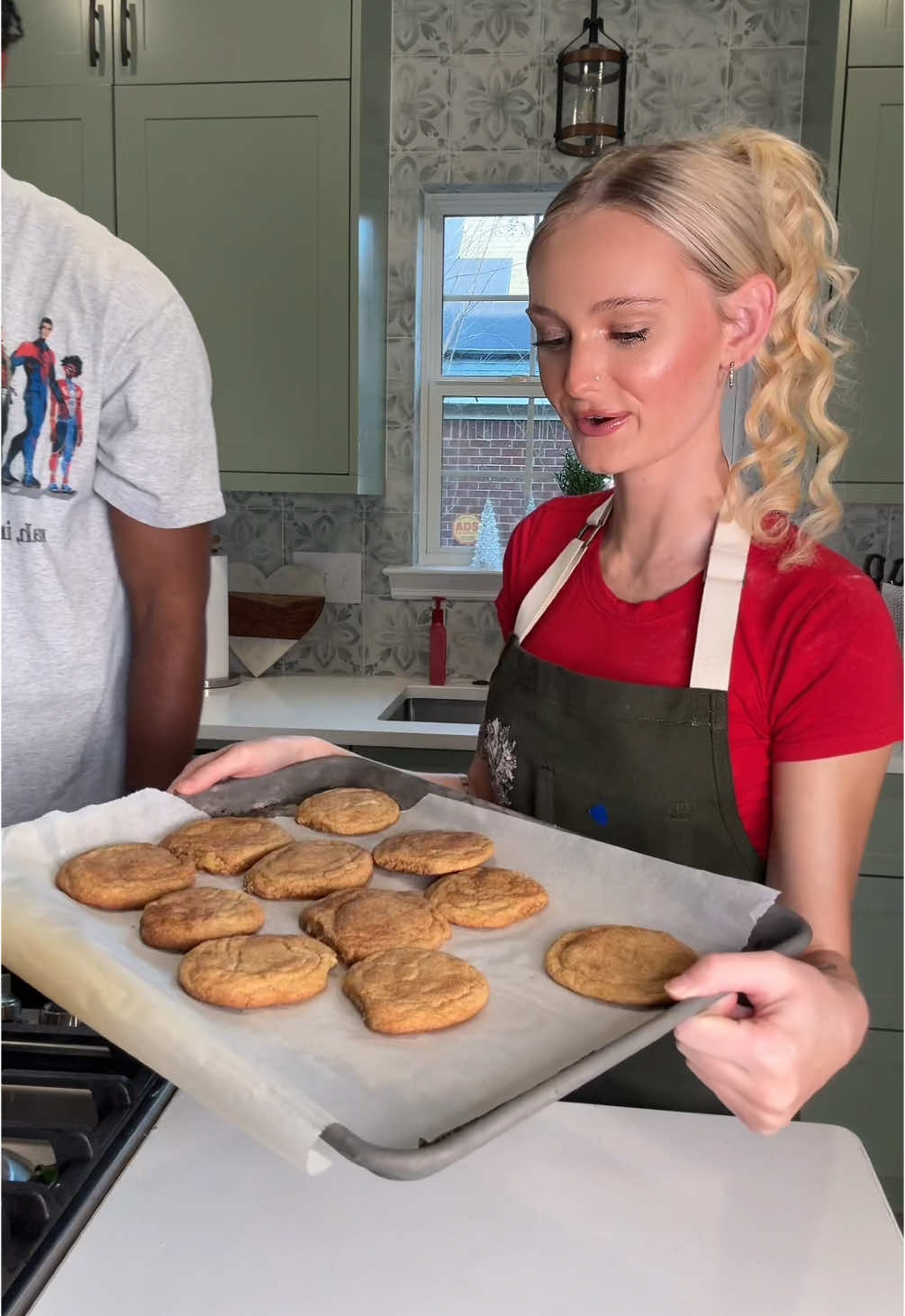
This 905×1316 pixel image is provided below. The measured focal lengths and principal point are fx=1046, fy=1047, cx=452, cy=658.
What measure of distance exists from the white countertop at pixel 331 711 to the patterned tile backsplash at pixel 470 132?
0.13 m

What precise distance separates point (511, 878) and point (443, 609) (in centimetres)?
206

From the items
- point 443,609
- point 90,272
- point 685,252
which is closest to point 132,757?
point 90,272

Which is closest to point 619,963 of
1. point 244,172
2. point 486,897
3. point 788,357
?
point 486,897

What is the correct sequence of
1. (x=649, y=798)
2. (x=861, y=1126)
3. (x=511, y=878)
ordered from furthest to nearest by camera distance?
(x=861, y=1126) < (x=649, y=798) < (x=511, y=878)

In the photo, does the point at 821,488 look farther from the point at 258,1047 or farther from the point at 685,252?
the point at 258,1047

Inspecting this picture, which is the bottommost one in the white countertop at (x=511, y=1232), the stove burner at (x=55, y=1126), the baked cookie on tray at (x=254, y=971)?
the white countertop at (x=511, y=1232)

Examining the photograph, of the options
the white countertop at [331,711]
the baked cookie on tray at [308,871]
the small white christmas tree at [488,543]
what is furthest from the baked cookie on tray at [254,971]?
the small white christmas tree at [488,543]

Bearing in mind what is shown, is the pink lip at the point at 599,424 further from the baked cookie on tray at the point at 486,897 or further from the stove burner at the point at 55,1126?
the stove burner at the point at 55,1126

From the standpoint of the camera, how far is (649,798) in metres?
1.16

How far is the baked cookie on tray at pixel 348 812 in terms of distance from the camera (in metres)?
1.16

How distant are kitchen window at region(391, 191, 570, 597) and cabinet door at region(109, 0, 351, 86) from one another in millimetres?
597

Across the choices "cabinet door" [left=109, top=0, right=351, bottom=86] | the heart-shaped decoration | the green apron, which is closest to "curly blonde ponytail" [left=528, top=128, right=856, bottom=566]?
the green apron

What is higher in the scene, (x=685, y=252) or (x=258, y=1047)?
(x=685, y=252)

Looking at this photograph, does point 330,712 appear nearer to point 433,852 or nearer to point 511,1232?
point 433,852
